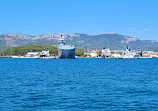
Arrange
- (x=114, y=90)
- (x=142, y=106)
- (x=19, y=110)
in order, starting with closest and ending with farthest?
1. (x=19, y=110)
2. (x=142, y=106)
3. (x=114, y=90)

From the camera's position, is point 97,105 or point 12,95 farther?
point 12,95

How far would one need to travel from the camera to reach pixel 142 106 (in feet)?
101

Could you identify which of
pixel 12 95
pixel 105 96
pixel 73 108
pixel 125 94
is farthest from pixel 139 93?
pixel 12 95

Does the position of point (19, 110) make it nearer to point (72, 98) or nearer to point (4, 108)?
point (4, 108)

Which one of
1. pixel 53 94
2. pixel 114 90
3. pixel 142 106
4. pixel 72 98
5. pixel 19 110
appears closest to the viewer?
pixel 19 110

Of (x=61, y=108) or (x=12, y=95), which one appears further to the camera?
(x=12, y=95)

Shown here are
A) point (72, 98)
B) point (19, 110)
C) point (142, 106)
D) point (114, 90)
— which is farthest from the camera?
point (114, 90)

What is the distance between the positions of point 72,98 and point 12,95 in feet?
21.9

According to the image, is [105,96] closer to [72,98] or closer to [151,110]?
[72,98]

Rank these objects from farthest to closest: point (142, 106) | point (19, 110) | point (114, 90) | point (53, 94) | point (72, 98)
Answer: point (114, 90) → point (53, 94) → point (72, 98) → point (142, 106) → point (19, 110)

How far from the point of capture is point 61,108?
2952 cm

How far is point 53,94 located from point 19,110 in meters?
8.69

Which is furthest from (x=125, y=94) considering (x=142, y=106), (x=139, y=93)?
(x=142, y=106)

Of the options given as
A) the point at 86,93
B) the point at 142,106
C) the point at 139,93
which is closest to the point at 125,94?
the point at 139,93
